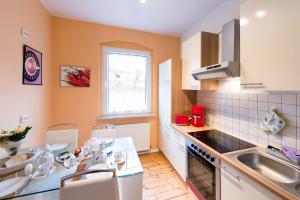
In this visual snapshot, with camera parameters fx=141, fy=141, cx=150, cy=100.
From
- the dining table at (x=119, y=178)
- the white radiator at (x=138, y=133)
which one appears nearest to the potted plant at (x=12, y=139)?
the dining table at (x=119, y=178)

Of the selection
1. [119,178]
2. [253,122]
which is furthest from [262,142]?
[119,178]

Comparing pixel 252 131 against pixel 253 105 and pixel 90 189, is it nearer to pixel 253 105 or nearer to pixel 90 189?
pixel 253 105

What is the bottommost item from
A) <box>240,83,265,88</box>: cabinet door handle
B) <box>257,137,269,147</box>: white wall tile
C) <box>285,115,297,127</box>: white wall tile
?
<box>257,137,269,147</box>: white wall tile

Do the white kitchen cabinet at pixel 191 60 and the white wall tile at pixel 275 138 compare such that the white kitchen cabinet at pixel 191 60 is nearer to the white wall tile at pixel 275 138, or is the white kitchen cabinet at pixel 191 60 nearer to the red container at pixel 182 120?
the red container at pixel 182 120

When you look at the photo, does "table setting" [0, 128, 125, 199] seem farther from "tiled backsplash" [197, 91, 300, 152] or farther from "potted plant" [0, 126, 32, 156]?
"tiled backsplash" [197, 91, 300, 152]

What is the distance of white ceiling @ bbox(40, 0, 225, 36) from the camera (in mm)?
1943

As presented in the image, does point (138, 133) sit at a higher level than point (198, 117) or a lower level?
lower

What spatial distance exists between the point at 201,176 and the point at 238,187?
1.71 ft

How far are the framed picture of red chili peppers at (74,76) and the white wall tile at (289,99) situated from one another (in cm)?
261

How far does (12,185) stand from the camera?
36.2 inches

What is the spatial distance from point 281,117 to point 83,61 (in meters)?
2.77

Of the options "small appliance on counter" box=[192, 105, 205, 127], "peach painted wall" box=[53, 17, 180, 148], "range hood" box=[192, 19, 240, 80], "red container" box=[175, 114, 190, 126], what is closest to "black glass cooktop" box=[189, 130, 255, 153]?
"small appliance on counter" box=[192, 105, 205, 127]

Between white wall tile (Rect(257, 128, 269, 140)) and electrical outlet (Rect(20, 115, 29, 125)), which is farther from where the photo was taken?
electrical outlet (Rect(20, 115, 29, 125))

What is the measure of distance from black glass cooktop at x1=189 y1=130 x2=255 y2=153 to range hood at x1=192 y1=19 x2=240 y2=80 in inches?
28.6
